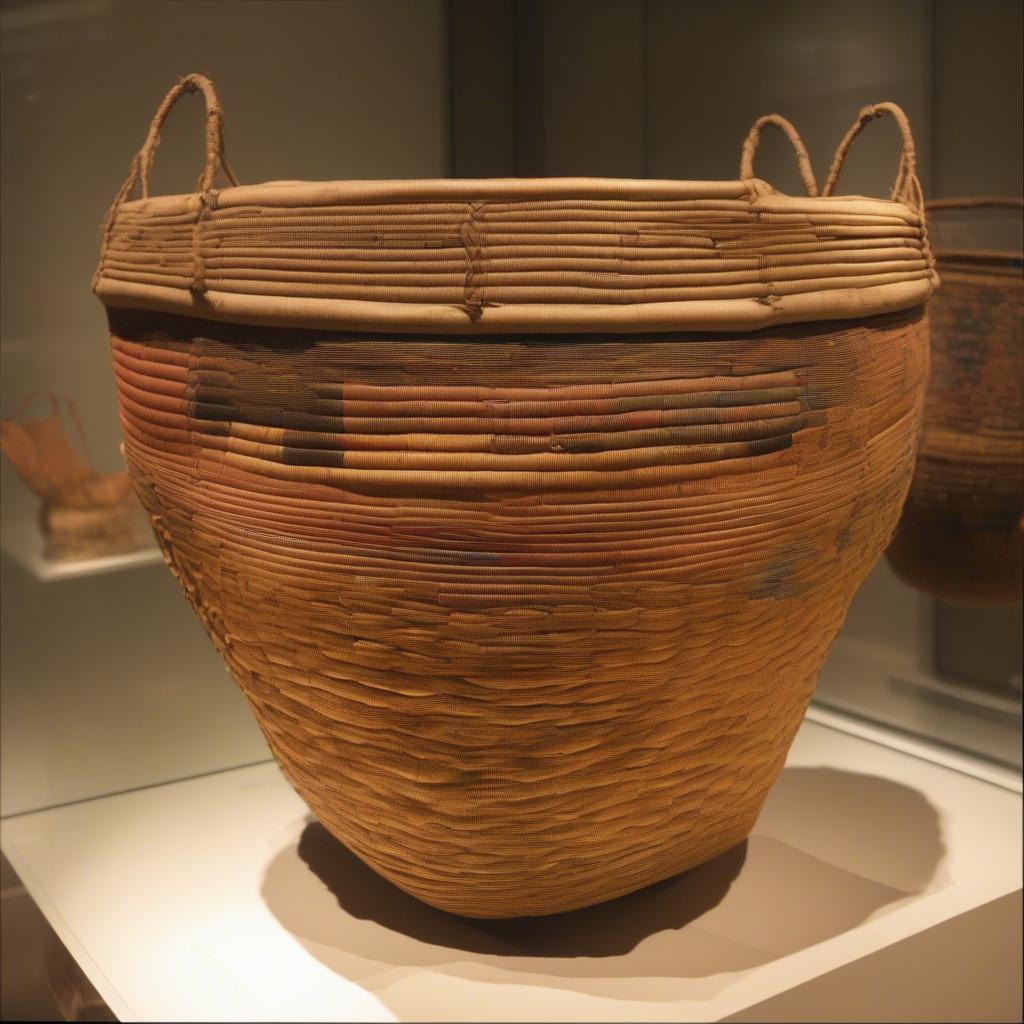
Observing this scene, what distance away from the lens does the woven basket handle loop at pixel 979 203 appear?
119cm

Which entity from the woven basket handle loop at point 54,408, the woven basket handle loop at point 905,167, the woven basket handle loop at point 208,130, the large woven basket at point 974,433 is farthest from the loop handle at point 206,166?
the large woven basket at point 974,433

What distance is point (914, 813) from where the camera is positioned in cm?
124

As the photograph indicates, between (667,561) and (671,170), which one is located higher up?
(671,170)

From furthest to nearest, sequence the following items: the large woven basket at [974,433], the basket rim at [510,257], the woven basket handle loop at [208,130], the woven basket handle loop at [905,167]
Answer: the large woven basket at [974,433] < the woven basket handle loop at [905,167] < the woven basket handle loop at [208,130] < the basket rim at [510,257]

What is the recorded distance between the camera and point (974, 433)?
1186 mm

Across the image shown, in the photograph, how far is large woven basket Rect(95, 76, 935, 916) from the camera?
721 mm

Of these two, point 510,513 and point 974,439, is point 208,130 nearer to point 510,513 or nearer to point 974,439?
point 510,513

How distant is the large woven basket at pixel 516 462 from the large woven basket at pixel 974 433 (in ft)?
0.92

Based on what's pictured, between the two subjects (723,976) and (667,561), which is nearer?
(667,561)

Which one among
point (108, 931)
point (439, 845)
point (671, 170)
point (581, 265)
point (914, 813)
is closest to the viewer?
point (581, 265)

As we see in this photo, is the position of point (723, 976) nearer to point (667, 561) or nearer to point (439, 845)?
point (439, 845)

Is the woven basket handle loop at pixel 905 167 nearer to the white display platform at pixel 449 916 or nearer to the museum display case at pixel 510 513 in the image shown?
the museum display case at pixel 510 513

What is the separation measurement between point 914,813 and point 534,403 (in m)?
0.73

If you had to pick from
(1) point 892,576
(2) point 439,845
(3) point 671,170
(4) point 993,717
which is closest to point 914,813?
(4) point 993,717
